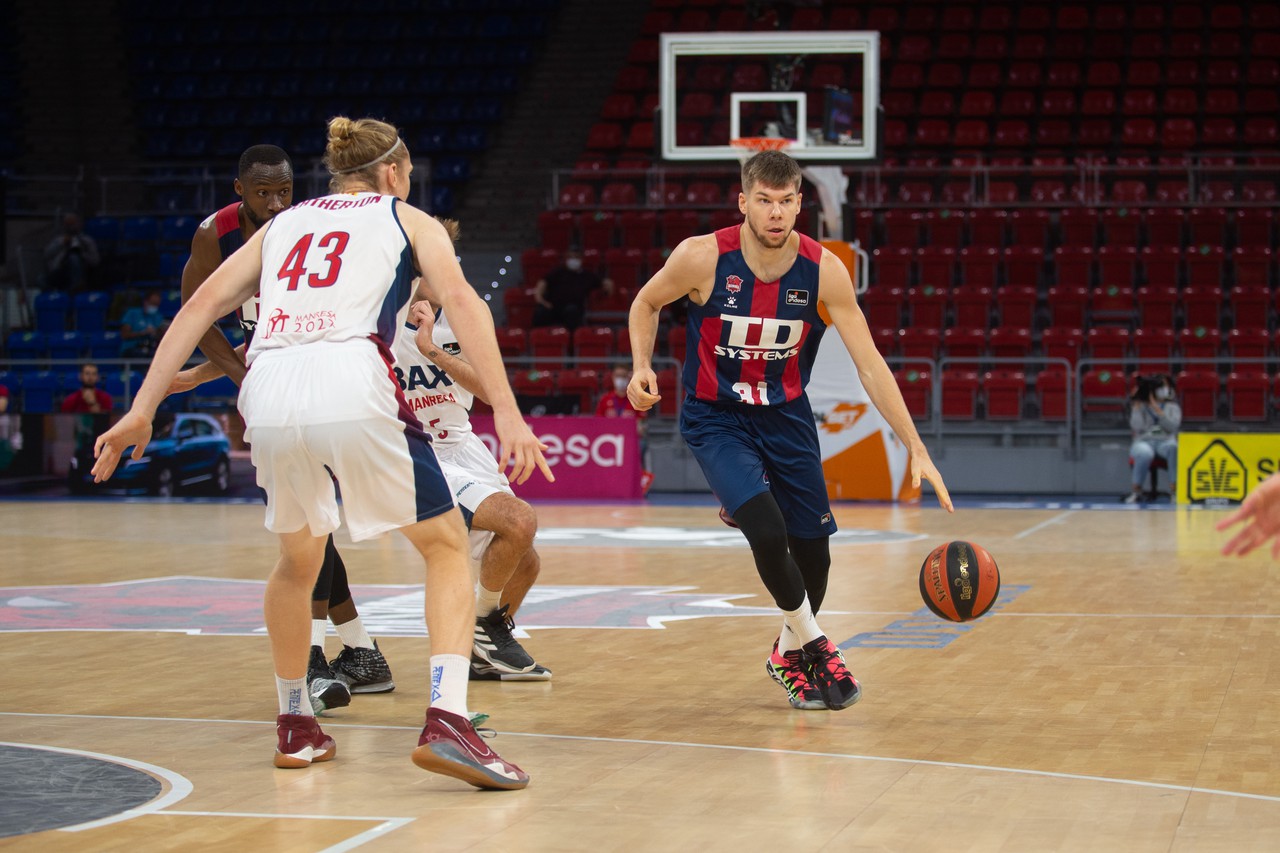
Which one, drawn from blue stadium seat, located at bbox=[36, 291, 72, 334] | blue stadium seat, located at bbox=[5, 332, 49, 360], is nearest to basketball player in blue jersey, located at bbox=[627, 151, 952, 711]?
blue stadium seat, located at bbox=[5, 332, 49, 360]

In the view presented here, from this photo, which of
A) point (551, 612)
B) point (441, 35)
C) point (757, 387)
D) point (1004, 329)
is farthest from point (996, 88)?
point (757, 387)

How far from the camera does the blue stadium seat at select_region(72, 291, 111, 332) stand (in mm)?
23031

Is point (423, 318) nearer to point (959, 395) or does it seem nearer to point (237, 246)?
point (237, 246)

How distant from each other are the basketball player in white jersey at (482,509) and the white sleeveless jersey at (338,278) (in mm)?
1626

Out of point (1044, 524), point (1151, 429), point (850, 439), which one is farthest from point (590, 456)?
point (1151, 429)

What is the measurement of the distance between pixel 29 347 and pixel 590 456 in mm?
9321

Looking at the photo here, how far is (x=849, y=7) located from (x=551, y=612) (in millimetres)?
18293

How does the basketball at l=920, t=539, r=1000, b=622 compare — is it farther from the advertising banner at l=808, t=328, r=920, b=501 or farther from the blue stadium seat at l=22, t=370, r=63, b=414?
the blue stadium seat at l=22, t=370, r=63, b=414

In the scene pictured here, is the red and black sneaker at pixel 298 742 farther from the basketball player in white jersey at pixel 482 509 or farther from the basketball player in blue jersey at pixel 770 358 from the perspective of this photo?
the basketball player in blue jersey at pixel 770 358

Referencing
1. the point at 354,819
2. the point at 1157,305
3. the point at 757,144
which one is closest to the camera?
the point at 354,819

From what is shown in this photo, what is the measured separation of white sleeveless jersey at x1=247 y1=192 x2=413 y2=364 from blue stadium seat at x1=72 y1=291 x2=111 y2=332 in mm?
19320

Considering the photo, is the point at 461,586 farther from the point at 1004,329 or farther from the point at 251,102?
the point at 251,102

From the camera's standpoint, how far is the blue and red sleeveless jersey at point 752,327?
6.27 m

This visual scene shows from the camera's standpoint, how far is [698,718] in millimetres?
5805
